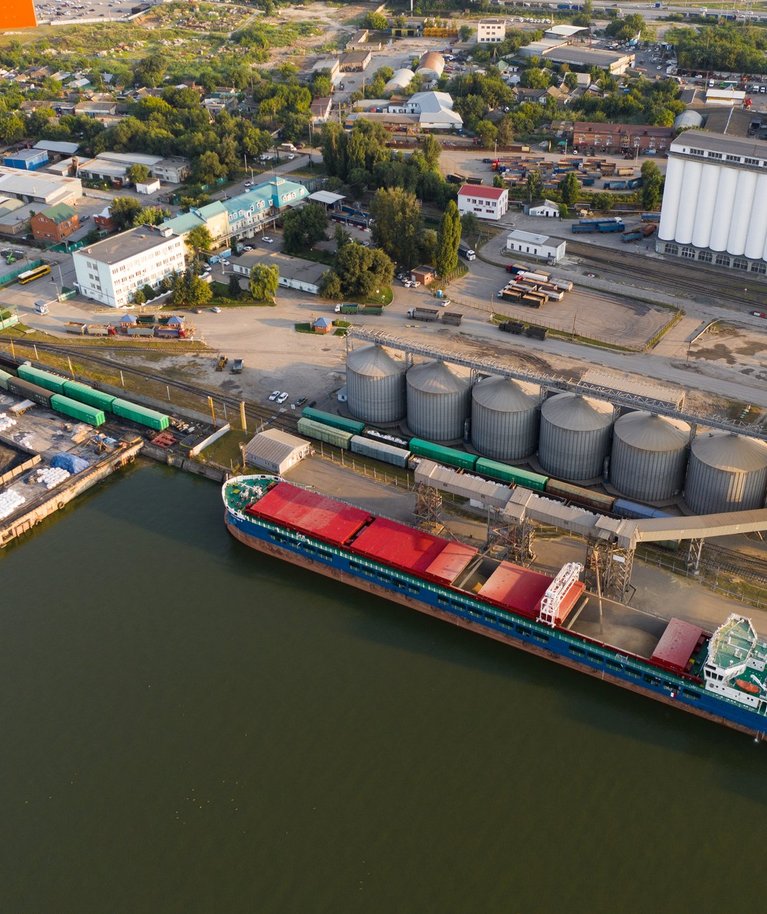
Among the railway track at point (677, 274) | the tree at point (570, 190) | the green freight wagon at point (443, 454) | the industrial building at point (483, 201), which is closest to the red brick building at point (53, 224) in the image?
the industrial building at point (483, 201)

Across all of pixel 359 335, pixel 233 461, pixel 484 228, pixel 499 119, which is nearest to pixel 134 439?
pixel 233 461

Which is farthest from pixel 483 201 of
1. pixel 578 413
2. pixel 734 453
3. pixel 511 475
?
pixel 734 453

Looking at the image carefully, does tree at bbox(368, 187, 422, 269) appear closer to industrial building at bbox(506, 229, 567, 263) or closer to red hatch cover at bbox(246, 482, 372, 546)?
industrial building at bbox(506, 229, 567, 263)

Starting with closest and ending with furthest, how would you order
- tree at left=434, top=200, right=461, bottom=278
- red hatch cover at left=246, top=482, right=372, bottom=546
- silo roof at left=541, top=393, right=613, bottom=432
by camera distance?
red hatch cover at left=246, top=482, right=372, bottom=546 → silo roof at left=541, top=393, right=613, bottom=432 → tree at left=434, top=200, right=461, bottom=278

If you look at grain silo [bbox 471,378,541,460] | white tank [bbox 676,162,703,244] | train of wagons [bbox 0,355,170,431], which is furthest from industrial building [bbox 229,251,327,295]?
white tank [bbox 676,162,703,244]

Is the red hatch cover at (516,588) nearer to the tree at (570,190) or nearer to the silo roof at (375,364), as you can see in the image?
the silo roof at (375,364)
